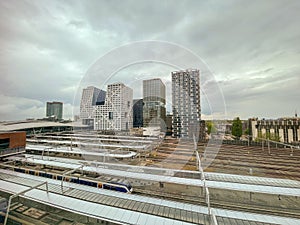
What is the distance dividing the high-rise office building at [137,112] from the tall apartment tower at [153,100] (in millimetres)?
1033

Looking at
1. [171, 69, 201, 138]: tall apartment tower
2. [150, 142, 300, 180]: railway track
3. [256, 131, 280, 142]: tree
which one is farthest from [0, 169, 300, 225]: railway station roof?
[256, 131, 280, 142]: tree

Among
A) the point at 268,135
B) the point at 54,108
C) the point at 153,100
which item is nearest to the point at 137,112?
the point at 153,100

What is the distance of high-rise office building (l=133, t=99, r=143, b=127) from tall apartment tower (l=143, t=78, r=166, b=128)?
40.7 inches

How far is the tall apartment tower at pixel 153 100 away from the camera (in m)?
10.8

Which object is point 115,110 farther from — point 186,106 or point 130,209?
point 130,209

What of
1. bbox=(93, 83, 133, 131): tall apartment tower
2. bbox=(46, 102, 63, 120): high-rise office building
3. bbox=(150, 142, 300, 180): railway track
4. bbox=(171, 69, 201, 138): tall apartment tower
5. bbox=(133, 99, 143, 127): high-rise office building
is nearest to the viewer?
bbox=(150, 142, 300, 180): railway track

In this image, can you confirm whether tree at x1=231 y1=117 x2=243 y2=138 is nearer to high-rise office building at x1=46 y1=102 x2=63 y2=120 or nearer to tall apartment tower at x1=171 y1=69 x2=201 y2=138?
tall apartment tower at x1=171 y1=69 x2=201 y2=138

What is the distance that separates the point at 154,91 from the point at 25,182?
357 inches

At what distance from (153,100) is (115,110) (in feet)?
11.4

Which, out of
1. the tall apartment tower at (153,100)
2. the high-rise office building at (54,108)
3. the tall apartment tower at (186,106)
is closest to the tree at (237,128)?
the tall apartment tower at (186,106)

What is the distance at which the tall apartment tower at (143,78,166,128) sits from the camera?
35.3ft

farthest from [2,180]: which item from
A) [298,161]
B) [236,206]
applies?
[298,161]

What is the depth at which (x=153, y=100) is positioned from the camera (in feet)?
38.8

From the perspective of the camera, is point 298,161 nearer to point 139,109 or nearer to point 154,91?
point 154,91
